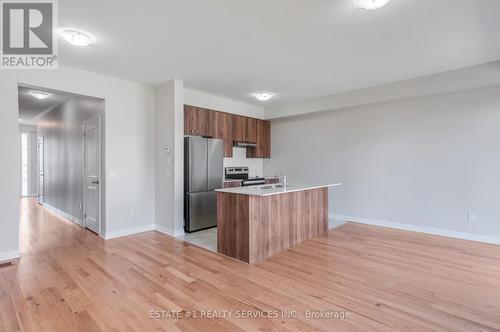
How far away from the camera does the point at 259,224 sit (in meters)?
3.42

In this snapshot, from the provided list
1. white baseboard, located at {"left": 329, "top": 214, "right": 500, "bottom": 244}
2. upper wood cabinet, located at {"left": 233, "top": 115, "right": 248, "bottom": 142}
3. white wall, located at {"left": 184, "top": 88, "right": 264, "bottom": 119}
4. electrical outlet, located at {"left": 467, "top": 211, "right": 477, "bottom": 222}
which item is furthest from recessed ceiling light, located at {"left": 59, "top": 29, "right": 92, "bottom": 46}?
electrical outlet, located at {"left": 467, "top": 211, "right": 477, "bottom": 222}

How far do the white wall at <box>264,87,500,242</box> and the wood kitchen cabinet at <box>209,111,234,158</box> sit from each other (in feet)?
5.86

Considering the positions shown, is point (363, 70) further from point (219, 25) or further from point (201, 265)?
point (201, 265)

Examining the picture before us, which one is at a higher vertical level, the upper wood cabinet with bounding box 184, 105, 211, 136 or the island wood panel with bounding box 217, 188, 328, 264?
the upper wood cabinet with bounding box 184, 105, 211, 136

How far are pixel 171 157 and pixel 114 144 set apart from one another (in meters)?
0.96

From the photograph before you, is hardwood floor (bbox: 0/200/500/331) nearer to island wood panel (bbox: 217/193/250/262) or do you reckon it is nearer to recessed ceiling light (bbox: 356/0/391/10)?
island wood panel (bbox: 217/193/250/262)

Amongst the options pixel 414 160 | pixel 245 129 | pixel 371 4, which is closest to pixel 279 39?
pixel 371 4

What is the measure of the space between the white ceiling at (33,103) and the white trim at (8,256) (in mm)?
2840

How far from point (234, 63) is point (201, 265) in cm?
282

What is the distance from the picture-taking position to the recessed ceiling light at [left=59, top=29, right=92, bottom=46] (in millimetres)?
2784

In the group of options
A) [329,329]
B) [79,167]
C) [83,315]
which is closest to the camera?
[329,329]

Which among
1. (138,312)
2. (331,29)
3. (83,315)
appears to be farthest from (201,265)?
(331,29)

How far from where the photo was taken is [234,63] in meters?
3.75

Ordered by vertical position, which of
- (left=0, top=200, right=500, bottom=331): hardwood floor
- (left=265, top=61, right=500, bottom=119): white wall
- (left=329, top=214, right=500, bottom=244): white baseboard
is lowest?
(left=0, top=200, right=500, bottom=331): hardwood floor
